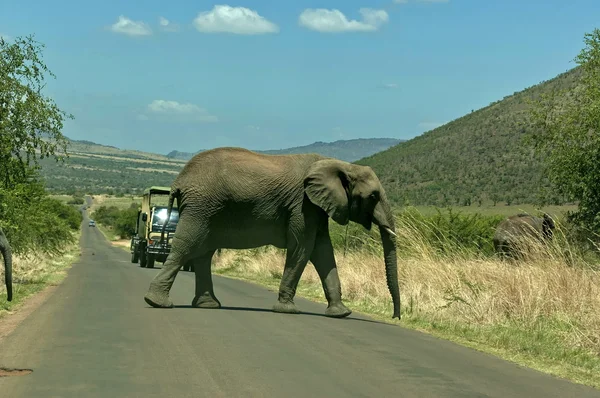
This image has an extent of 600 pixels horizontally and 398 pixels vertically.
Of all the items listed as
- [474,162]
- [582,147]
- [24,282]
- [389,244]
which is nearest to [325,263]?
[389,244]

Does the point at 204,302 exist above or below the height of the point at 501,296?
below

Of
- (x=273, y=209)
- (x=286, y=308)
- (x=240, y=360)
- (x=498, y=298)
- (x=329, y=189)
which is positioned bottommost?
(x=286, y=308)

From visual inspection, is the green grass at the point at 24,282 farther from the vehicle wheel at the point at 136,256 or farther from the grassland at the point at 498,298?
the vehicle wheel at the point at 136,256

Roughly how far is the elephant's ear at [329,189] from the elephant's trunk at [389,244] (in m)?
0.59

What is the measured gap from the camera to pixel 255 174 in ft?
49.8

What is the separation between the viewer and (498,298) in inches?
578

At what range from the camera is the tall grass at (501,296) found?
38.0ft

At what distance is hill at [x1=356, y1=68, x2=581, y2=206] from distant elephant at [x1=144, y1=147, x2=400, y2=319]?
138 ft

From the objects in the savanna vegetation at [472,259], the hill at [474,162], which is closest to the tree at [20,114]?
the savanna vegetation at [472,259]

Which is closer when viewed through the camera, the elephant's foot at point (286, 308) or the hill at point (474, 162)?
the elephant's foot at point (286, 308)

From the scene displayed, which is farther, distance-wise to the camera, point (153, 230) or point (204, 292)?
point (153, 230)

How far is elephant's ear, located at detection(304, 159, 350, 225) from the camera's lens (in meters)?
14.9

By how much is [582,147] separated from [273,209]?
13.1m

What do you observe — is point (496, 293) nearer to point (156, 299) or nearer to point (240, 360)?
point (156, 299)
